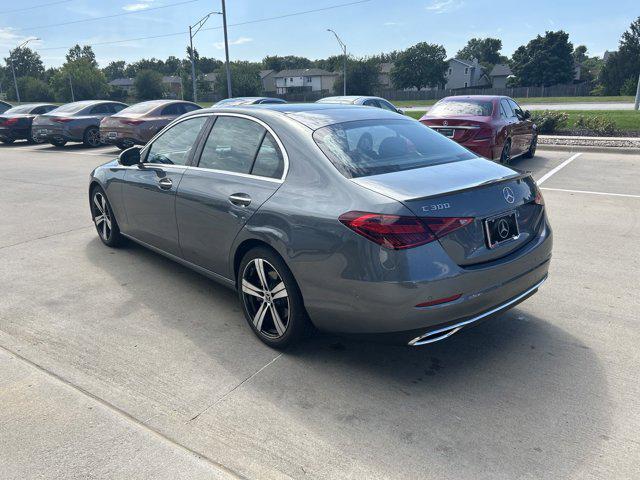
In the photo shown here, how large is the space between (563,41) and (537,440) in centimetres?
9129

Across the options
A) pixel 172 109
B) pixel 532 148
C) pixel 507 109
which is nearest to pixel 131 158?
pixel 507 109

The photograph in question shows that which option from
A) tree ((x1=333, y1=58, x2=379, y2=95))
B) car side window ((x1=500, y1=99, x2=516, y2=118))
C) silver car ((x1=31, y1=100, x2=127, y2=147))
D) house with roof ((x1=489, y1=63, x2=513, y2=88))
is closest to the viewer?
car side window ((x1=500, y1=99, x2=516, y2=118))

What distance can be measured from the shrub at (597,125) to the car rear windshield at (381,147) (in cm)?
1407

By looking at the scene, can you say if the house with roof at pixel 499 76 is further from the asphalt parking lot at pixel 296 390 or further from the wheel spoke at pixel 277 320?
the wheel spoke at pixel 277 320

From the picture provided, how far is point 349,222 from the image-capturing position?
2975 mm

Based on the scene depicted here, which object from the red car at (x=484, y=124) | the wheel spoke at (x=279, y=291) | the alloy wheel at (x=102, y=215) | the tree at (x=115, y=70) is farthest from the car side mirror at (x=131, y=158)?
the tree at (x=115, y=70)

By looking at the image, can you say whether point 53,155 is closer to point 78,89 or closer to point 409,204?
point 409,204

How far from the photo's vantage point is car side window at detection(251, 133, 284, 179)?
360 centimetres

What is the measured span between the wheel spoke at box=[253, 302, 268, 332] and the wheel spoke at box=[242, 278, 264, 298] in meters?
0.07

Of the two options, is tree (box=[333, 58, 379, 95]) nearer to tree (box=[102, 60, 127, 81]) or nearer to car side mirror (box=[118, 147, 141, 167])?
car side mirror (box=[118, 147, 141, 167])

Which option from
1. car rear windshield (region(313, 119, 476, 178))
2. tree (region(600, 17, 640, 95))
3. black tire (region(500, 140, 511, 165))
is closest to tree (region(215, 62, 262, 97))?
tree (region(600, 17, 640, 95))

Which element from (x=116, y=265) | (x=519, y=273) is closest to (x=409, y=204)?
(x=519, y=273)

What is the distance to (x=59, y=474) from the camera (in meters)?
2.51

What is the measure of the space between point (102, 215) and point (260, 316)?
3297 mm
